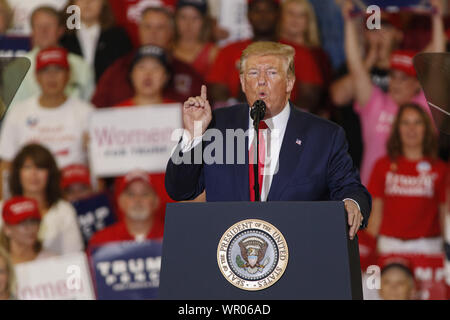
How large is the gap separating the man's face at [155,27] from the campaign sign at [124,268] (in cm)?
156

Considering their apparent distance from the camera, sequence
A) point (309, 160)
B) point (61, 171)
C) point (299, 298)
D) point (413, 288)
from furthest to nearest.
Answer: point (61, 171), point (413, 288), point (309, 160), point (299, 298)

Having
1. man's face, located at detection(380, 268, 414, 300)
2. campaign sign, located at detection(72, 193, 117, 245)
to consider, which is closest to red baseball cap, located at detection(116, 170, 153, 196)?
campaign sign, located at detection(72, 193, 117, 245)

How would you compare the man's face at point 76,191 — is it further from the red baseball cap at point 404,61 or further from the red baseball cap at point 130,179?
the red baseball cap at point 404,61

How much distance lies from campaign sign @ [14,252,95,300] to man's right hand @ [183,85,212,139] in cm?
307

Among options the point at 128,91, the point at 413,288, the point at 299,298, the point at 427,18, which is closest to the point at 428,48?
the point at 427,18

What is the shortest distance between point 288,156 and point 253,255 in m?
0.49

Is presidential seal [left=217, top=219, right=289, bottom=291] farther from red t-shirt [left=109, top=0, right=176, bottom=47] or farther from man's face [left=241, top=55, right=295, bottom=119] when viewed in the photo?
red t-shirt [left=109, top=0, right=176, bottom=47]

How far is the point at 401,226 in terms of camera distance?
16.8 ft

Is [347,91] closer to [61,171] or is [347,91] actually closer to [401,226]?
[401,226]

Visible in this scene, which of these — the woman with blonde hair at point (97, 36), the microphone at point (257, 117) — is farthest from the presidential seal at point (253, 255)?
the woman with blonde hair at point (97, 36)

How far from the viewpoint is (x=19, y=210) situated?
5234 mm

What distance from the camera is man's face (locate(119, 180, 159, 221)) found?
17.3 ft

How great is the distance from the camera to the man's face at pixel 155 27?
547 cm

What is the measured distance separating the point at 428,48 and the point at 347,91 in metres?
0.66
